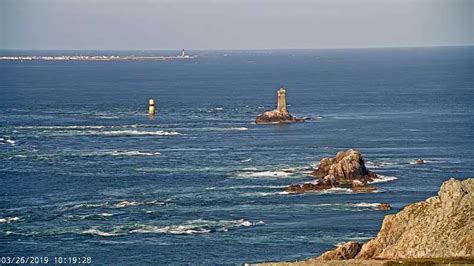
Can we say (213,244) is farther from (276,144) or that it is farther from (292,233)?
(276,144)

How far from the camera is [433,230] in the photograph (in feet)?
225

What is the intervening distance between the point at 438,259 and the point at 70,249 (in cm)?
3070

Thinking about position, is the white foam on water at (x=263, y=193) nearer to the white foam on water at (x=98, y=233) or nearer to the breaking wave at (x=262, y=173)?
the breaking wave at (x=262, y=173)

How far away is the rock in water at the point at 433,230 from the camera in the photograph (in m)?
66.7

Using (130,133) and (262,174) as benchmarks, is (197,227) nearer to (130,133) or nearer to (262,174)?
(262,174)

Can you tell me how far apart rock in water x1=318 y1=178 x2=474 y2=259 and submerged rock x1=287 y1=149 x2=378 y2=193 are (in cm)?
3949

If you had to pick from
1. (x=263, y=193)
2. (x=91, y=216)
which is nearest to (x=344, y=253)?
(x=91, y=216)

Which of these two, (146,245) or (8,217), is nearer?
(146,245)

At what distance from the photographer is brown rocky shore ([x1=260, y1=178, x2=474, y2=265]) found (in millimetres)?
66500

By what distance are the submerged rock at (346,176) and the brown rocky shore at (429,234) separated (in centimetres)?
3837

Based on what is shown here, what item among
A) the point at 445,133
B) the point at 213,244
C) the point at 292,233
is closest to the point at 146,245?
the point at 213,244

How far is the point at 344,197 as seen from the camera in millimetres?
106625

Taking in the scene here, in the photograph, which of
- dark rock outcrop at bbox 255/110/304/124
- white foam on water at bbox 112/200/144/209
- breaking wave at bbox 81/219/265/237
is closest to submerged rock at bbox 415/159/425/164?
white foam on water at bbox 112/200/144/209

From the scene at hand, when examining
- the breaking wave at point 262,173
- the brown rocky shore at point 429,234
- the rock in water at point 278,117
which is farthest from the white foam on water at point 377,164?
the brown rocky shore at point 429,234
